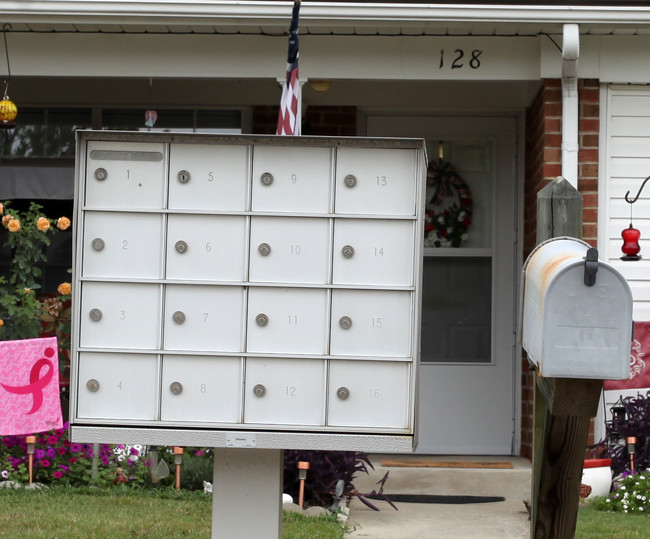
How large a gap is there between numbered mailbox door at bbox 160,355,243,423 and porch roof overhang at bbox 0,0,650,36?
3.91 m

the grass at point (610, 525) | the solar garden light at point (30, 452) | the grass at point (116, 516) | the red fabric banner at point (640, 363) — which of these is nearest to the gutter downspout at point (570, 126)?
the red fabric banner at point (640, 363)

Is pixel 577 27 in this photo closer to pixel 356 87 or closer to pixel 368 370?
pixel 356 87

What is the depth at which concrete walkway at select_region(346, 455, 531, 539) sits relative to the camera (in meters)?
6.02

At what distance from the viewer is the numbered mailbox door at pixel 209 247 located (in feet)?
11.2

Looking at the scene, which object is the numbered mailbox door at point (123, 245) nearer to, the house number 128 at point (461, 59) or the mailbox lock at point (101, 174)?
the mailbox lock at point (101, 174)

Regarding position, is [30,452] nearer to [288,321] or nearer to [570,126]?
[288,321]

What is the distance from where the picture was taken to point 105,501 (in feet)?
20.5

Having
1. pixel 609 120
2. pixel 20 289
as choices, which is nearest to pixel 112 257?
pixel 20 289

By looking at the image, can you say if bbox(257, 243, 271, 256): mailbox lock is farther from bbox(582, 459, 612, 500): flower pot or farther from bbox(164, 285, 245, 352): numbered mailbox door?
bbox(582, 459, 612, 500): flower pot

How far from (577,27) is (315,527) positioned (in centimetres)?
361

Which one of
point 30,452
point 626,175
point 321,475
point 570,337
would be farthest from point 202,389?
point 626,175

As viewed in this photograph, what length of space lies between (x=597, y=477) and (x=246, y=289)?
13.1 feet

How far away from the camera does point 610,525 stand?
5.79 m

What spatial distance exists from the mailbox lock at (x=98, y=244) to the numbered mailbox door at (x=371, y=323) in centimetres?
77
